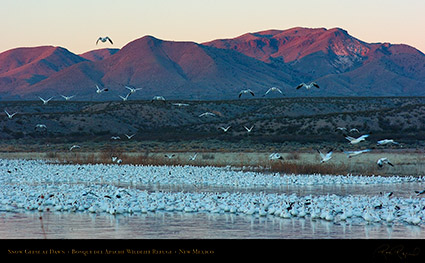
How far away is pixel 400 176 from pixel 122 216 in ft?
52.6

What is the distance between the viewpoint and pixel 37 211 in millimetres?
21172

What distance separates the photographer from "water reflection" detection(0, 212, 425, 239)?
16.8 metres

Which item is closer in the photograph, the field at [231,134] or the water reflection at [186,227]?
the water reflection at [186,227]

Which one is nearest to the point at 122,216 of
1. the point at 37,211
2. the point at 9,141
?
the point at 37,211
